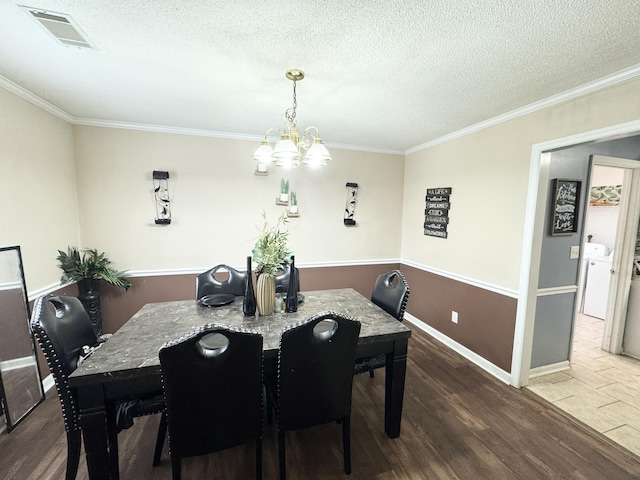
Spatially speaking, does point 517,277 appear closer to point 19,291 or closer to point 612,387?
point 612,387

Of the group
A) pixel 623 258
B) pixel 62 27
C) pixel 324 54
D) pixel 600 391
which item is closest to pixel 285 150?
pixel 324 54

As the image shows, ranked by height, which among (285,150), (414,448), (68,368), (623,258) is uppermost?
(285,150)

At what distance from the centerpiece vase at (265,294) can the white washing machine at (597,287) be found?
4.80 meters

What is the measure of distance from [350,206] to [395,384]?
8.32 feet

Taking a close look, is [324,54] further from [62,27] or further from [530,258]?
[530,258]

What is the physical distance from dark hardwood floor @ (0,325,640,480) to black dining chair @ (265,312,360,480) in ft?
0.93

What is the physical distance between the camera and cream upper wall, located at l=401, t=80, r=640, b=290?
1969 millimetres

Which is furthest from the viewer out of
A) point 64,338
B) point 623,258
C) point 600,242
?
point 600,242

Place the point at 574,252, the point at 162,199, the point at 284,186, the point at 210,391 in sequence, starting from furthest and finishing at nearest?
the point at 284,186, the point at 162,199, the point at 574,252, the point at 210,391

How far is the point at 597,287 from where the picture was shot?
4051 mm

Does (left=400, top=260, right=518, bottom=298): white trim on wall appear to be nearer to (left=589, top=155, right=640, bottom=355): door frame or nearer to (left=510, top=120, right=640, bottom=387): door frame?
(left=510, top=120, right=640, bottom=387): door frame

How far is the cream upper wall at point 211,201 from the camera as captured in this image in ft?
9.99

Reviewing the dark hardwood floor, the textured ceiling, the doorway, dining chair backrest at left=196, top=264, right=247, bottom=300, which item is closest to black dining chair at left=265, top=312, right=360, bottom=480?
the dark hardwood floor

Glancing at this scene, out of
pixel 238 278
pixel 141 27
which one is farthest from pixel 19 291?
pixel 141 27
